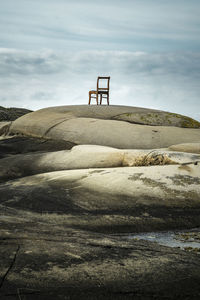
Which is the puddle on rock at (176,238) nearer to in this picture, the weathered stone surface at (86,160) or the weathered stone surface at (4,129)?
the weathered stone surface at (86,160)

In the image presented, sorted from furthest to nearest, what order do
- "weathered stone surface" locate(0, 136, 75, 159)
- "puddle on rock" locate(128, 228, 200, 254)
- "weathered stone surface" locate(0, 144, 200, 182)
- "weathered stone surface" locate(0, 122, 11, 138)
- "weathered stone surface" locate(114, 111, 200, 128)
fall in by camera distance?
"weathered stone surface" locate(0, 122, 11, 138), "weathered stone surface" locate(114, 111, 200, 128), "weathered stone surface" locate(0, 136, 75, 159), "weathered stone surface" locate(0, 144, 200, 182), "puddle on rock" locate(128, 228, 200, 254)

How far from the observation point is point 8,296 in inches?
68.0

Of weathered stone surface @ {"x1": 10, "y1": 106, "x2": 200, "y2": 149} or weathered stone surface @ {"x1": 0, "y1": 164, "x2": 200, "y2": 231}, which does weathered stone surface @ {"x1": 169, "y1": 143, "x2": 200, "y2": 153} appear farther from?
weathered stone surface @ {"x1": 10, "y1": 106, "x2": 200, "y2": 149}

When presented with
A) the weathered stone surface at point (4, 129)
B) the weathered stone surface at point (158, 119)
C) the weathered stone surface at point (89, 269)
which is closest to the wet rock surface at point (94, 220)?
the weathered stone surface at point (89, 269)

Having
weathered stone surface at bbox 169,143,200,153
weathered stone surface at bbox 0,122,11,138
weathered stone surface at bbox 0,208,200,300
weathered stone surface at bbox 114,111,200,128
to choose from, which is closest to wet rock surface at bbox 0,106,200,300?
weathered stone surface at bbox 0,208,200,300

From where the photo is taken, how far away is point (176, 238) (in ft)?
11.1

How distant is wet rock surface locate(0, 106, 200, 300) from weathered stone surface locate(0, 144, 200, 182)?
16 millimetres

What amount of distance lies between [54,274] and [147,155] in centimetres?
349

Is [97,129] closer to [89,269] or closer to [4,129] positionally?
[4,129]

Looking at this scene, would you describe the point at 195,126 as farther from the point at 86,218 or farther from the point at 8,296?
the point at 8,296

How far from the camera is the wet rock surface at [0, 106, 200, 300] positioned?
1897mm

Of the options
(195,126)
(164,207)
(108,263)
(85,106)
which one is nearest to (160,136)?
(195,126)

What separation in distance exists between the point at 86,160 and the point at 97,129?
8.10 feet

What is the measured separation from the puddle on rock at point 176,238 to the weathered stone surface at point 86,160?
1460 mm
